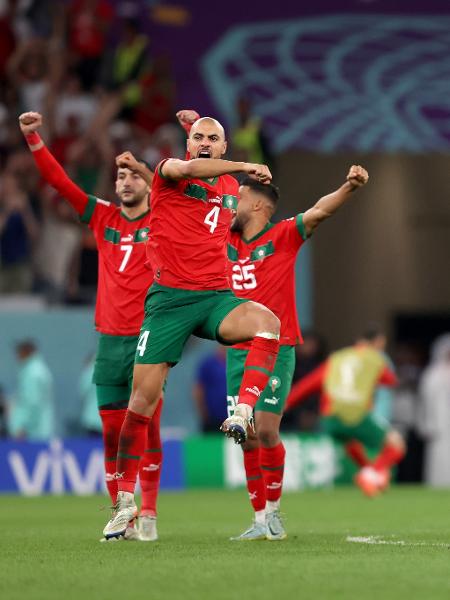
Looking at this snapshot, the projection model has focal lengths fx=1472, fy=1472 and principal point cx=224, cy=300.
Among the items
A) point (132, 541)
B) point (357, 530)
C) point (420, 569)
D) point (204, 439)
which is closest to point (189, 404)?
point (204, 439)

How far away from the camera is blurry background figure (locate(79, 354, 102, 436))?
19.9 m

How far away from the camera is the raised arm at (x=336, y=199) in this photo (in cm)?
943

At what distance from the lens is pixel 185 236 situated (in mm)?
9070

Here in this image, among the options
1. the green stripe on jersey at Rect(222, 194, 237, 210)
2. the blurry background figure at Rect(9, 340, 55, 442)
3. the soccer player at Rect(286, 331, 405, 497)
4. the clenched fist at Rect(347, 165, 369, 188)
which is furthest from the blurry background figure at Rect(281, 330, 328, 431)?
the green stripe on jersey at Rect(222, 194, 237, 210)

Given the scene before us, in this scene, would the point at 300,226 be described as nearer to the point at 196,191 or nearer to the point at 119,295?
the point at 196,191

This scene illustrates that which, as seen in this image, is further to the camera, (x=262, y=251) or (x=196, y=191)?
(x=262, y=251)

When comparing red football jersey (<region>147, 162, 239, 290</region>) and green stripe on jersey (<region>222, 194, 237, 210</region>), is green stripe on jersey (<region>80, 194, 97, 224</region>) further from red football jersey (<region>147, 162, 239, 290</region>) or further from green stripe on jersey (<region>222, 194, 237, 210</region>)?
green stripe on jersey (<region>222, 194, 237, 210</region>)

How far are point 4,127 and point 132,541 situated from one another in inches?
477

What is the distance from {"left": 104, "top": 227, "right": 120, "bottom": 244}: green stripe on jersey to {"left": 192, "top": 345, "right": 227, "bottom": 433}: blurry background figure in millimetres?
10230

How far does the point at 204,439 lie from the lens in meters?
20.4

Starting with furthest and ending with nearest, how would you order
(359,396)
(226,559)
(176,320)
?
(359,396) → (176,320) → (226,559)

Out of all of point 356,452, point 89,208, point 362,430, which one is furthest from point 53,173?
point 356,452

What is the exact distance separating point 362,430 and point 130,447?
9.87 metres

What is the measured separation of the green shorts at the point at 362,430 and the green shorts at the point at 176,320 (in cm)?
988
